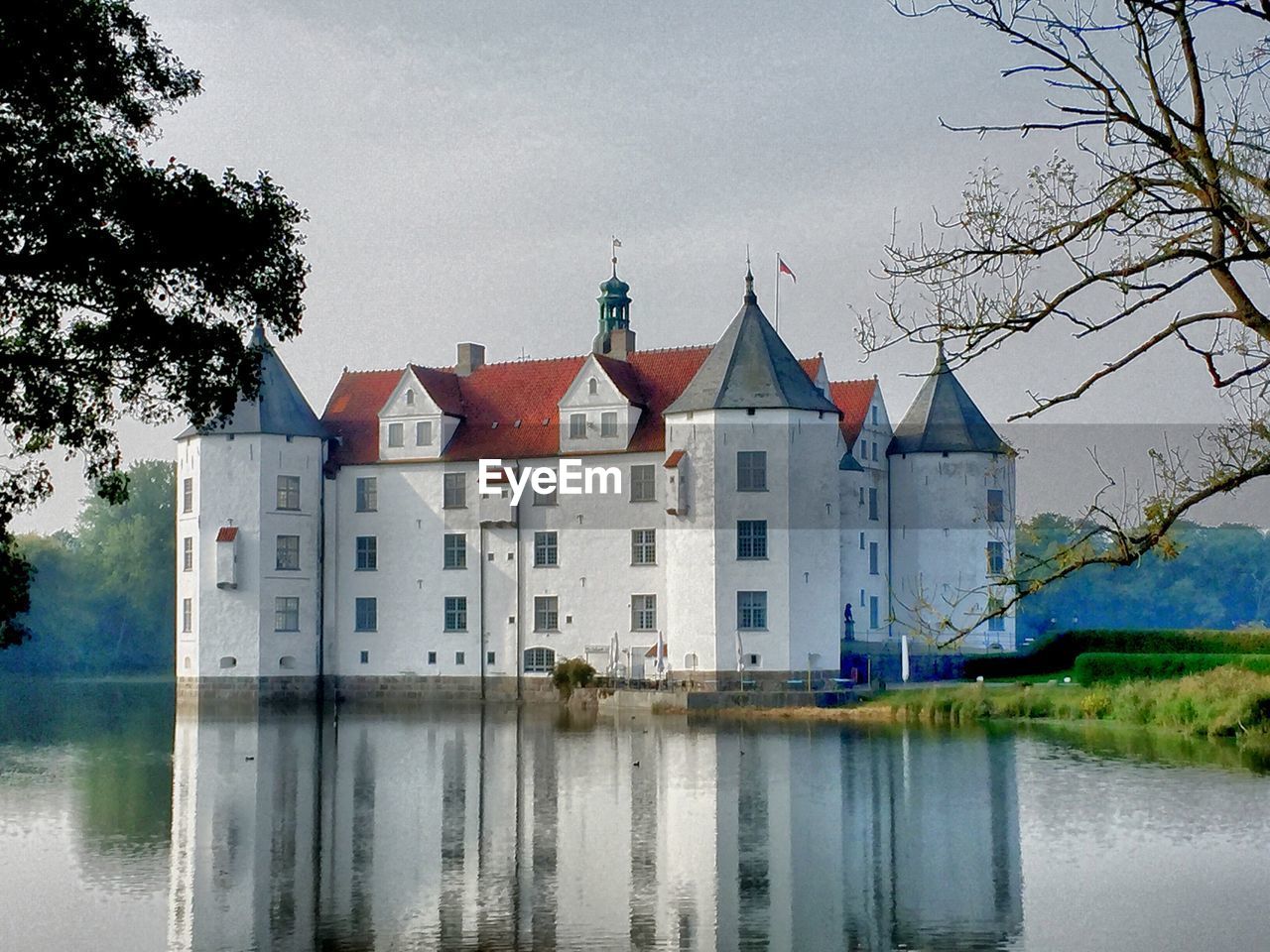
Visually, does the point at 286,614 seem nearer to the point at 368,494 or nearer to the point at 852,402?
the point at 368,494

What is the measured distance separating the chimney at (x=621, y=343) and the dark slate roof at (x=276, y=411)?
10.1 metres

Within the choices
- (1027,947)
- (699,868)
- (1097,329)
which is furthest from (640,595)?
(1097,329)

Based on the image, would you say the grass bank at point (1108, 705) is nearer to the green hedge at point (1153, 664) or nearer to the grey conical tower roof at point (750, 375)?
the green hedge at point (1153, 664)

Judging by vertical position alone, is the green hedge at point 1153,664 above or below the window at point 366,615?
below

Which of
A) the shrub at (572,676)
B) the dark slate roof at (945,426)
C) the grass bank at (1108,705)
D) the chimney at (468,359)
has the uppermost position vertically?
the chimney at (468,359)

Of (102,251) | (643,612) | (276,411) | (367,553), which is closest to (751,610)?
(643,612)

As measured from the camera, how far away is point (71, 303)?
49.7ft

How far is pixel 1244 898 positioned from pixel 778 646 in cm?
3070

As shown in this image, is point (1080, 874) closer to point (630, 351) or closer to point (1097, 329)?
point (1097, 329)

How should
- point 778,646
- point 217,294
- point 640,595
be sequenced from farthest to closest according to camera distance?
1. point 640,595
2. point 778,646
3. point 217,294

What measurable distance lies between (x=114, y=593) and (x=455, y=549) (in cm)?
4474

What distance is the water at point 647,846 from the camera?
13.5m

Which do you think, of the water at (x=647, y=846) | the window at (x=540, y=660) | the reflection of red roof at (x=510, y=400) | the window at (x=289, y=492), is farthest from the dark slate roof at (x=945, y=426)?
the water at (x=647, y=846)

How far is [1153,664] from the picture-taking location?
39.8m
